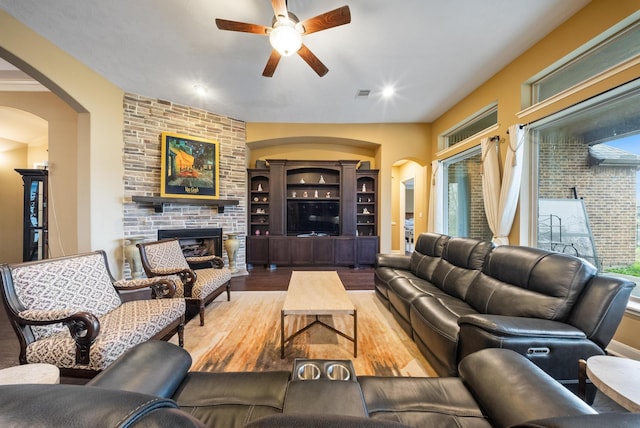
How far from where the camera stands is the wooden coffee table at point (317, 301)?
A: 1.98 meters

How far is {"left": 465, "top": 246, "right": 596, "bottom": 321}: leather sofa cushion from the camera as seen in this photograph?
1.56 m

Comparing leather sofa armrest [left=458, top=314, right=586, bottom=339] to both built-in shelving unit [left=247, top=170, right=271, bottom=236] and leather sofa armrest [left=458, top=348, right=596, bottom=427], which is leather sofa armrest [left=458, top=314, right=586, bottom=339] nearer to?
leather sofa armrest [left=458, top=348, right=596, bottom=427]

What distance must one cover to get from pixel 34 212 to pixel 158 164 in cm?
240

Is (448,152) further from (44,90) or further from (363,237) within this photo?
(44,90)

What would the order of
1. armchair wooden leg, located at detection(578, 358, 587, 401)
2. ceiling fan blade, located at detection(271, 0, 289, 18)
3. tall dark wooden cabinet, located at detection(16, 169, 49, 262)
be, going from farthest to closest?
tall dark wooden cabinet, located at detection(16, 169, 49, 262) → ceiling fan blade, located at detection(271, 0, 289, 18) → armchair wooden leg, located at detection(578, 358, 587, 401)

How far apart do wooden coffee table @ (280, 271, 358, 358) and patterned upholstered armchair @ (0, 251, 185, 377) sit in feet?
3.35

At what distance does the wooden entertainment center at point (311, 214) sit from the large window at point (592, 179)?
3.03 meters

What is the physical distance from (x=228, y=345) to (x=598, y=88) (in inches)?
166

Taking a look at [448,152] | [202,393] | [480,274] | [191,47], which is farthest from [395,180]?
[202,393]

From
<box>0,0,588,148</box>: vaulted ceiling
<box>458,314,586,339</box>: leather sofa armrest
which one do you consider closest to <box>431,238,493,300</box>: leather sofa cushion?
<box>458,314,586,339</box>: leather sofa armrest

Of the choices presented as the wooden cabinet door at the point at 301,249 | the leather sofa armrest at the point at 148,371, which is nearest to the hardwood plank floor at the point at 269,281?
the wooden cabinet door at the point at 301,249

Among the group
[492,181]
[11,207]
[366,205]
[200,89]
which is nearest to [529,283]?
[492,181]

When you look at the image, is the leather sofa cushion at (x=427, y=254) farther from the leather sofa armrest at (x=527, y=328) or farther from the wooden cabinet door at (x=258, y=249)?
the wooden cabinet door at (x=258, y=249)

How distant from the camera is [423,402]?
100 centimetres
